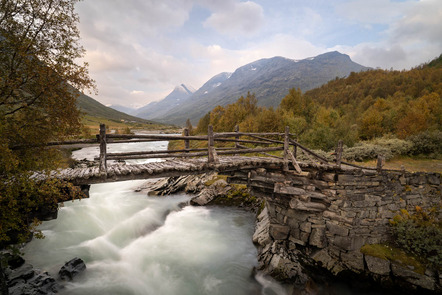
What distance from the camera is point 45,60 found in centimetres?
554

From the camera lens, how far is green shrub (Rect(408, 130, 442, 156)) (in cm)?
1872

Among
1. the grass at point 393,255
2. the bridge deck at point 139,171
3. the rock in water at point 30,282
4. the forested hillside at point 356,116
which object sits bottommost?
the rock in water at point 30,282

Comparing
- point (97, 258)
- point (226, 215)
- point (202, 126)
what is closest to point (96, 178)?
point (97, 258)

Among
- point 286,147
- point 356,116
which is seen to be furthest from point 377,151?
point 356,116

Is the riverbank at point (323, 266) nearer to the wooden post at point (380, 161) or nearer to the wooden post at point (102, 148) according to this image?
the wooden post at point (380, 161)

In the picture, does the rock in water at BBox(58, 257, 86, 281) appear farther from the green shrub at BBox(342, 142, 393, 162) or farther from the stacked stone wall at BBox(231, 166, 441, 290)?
the green shrub at BBox(342, 142, 393, 162)

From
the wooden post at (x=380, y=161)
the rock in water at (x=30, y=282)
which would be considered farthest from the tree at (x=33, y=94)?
the wooden post at (x=380, y=161)

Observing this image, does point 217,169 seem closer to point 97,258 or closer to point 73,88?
point 73,88

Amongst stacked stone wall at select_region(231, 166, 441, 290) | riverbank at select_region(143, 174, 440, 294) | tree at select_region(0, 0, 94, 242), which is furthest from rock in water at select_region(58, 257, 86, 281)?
stacked stone wall at select_region(231, 166, 441, 290)

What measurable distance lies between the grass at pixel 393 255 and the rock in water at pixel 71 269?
14.0m

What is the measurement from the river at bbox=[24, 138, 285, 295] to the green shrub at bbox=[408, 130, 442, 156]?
18586 mm

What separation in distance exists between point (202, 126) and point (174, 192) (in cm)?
4391

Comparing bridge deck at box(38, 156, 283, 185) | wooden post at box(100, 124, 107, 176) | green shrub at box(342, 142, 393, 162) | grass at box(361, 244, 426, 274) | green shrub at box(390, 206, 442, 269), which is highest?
wooden post at box(100, 124, 107, 176)

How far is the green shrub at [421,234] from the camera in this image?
8.27m
